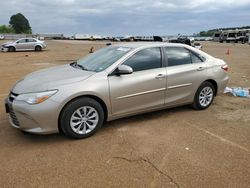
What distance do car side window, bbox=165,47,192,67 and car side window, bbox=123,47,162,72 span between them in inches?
10.0

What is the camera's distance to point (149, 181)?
3445 millimetres

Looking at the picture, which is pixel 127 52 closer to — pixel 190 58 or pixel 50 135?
pixel 190 58

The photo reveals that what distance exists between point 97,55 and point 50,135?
1.93 meters

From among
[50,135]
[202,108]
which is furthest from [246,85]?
[50,135]

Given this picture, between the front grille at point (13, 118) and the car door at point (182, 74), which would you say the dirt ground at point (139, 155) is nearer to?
the front grille at point (13, 118)

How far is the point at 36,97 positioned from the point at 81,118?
78 cm

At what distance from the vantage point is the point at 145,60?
5438 millimetres

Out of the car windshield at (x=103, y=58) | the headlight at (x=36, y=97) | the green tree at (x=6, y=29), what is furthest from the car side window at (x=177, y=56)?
the green tree at (x=6, y=29)

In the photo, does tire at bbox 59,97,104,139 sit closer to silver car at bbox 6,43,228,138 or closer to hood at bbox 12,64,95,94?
silver car at bbox 6,43,228,138

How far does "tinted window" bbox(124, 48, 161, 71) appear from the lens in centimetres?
525

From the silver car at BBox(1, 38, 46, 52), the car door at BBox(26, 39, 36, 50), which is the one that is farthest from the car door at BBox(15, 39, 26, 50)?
the car door at BBox(26, 39, 36, 50)

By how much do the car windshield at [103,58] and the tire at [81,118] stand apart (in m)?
0.72

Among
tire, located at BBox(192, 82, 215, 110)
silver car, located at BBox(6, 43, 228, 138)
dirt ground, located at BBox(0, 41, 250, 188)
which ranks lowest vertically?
dirt ground, located at BBox(0, 41, 250, 188)

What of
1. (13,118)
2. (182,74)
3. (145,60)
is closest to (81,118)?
(13,118)
